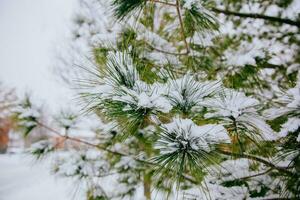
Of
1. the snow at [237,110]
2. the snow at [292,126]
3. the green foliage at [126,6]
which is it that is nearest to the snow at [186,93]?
the snow at [237,110]

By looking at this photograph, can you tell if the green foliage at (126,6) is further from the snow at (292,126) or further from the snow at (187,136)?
the snow at (292,126)

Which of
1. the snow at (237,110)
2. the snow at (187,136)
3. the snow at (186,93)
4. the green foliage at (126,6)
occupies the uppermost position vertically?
the green foliage at (126,6)

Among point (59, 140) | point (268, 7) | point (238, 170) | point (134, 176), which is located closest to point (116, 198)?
point (134, 176)

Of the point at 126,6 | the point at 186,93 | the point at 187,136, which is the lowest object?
the point at 187,136

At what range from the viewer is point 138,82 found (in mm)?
931

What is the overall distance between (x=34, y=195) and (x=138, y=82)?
10524 millimetres

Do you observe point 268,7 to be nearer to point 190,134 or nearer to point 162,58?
point 162,58

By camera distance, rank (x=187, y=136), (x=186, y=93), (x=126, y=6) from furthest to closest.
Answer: (x=126, y=6)
(x=186, y=93)
(x=187, y=136)

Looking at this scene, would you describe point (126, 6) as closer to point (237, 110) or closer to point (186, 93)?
point (186, 93)

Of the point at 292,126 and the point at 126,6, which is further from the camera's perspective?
the point at 126,6

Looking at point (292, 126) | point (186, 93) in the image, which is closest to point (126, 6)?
point (186, 93)

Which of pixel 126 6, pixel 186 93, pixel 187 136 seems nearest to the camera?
pixel 187 136

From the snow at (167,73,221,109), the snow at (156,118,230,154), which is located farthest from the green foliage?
the snow at (156,118,230,154)

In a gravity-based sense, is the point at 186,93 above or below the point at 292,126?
above
